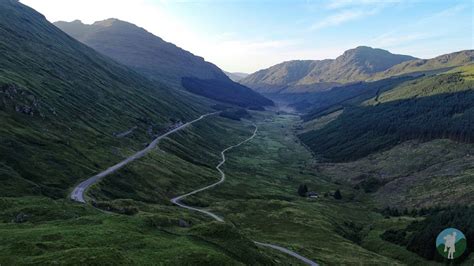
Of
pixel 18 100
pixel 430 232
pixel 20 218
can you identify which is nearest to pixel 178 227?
pixel 20 218

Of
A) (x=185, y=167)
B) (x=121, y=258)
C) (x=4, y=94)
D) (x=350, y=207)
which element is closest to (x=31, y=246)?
(x=121, y=258)

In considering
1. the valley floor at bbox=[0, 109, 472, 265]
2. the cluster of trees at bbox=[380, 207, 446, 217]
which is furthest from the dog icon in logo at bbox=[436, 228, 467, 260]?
the cluster of trees at bbox=[380, 207, 446, 217]

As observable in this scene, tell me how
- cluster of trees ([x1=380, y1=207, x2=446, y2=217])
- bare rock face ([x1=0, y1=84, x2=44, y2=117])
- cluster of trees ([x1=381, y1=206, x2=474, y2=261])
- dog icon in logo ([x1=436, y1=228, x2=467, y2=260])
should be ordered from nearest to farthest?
dog icon in logo ([x1=436, y1=228, x2=467, y2=260]) < cluster of trees ([x1=381, y1=206, x2=474, y2=261]) < bare rock face ([x1=0, y1=84, x2=44, y2=117]) < cluster of trees ([x1=380, y1=207, x2=446, y2=217])

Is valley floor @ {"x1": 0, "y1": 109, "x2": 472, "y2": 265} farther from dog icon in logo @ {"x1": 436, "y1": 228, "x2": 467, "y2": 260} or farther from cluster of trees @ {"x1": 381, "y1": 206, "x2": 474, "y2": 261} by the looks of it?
dog icon in logo @ {"x1": 436, "y1": 228, "x2": 467, "y2": 260}

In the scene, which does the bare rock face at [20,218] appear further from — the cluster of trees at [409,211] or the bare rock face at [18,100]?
the cluster of trees at [409,211]

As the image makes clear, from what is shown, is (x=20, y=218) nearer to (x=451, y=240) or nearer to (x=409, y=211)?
(x=451, y=240)

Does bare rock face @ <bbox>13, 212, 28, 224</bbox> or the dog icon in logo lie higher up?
bare rock face @ <bbox>13, 212, 28, 224</bbox>

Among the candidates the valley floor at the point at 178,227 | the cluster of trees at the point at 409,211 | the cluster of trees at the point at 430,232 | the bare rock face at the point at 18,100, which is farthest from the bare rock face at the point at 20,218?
the cluster of trees at the point at 409,211
